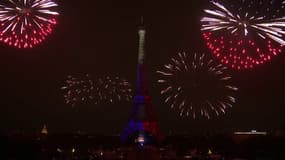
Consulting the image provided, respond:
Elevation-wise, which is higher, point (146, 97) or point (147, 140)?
point (146, 97)

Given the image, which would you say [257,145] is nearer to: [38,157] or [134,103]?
[134,103]

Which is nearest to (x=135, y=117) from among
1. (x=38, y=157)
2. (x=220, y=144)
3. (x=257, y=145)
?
(x=220, y=144)

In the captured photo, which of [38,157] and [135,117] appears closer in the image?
[38,157]

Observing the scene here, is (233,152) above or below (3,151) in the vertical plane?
below

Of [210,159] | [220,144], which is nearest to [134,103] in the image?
[220,144]

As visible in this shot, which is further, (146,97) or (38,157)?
(146,97)

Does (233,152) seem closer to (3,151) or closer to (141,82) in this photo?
(141,82)

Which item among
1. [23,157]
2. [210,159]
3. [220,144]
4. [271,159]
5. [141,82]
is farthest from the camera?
[220,144]

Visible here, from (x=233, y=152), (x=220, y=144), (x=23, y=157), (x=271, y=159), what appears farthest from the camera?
(x=220, y=144)

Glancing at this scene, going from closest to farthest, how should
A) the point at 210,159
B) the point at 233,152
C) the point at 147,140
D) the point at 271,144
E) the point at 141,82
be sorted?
the point at 210,159 < the point at 271,144 < the point at 233,152 < the point at 141,82 < the point at 147,140
